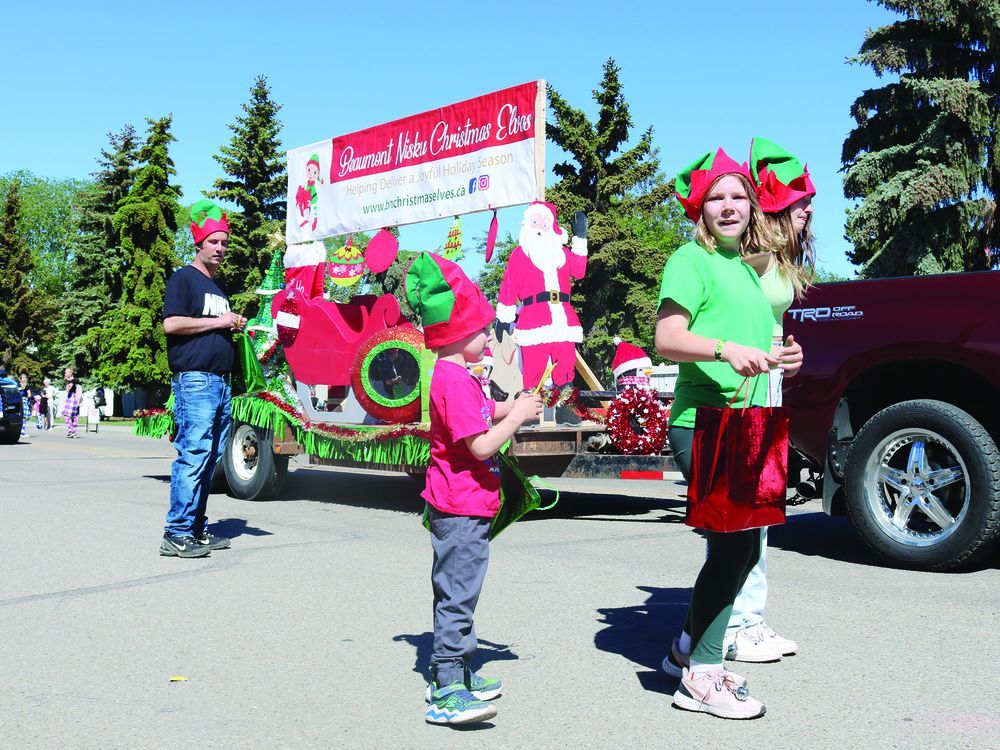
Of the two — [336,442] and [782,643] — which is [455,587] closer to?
[782,643]

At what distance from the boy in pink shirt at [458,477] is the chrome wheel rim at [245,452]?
6.77 metres

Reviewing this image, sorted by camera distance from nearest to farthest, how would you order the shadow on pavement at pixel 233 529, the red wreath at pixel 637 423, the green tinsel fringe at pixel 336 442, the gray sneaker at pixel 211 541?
the gray sneaker at pixel 211 541 → the shadow on pavement at pixel 233 529 → the green tinsel fringe at pixel 336 442 → the red wreath at pixel 637 423

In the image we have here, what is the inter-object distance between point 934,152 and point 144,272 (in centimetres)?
3270

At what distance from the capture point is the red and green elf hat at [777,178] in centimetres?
413

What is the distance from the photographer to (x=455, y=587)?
352 centimetres

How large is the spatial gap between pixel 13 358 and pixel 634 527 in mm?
55678

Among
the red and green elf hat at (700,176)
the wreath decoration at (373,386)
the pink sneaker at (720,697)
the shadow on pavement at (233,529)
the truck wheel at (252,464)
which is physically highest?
the red and green elf hat at (700,176)

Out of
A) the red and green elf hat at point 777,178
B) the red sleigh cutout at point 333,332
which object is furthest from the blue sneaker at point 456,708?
the red sleigh cutout at point 333,332

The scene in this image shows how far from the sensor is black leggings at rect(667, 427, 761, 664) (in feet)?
11.4

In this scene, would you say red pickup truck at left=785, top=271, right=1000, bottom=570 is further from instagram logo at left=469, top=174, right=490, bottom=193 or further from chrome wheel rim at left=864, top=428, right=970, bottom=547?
instagram logo at left=469, top=174, right=490, bottom=193

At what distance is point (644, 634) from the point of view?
461 centimetres

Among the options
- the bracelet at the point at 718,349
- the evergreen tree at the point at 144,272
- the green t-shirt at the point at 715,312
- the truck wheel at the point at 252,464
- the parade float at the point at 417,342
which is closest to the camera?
the bracelet at the point at 718,349

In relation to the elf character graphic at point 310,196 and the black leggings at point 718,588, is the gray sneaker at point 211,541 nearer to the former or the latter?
the black leggings at point 718,588

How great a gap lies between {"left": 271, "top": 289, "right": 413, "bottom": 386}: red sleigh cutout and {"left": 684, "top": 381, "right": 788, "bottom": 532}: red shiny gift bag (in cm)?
620
